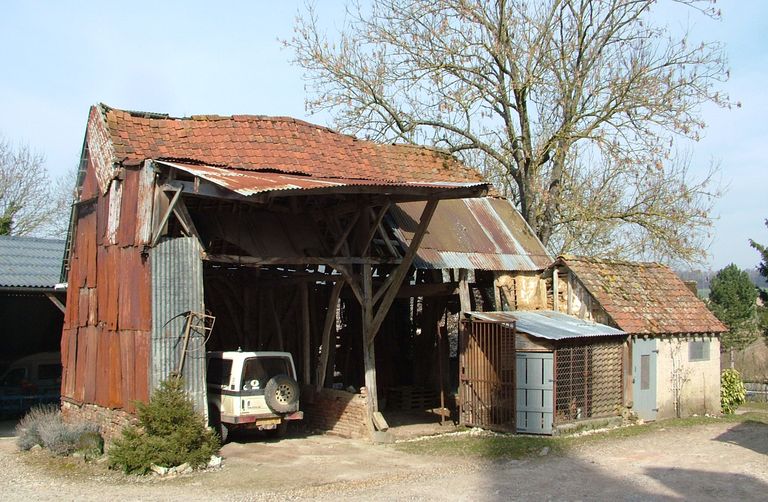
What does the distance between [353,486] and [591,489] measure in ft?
11.7

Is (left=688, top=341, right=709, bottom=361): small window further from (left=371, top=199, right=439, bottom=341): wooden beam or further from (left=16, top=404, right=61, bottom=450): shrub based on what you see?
(left=16, top=404, right=61, bottom=450): shrub

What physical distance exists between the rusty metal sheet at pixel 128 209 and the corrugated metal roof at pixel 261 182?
1.22 m

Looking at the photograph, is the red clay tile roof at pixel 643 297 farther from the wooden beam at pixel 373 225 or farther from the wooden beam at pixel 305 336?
the wooden beam at pixel 305 336

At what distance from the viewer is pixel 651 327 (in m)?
19.7

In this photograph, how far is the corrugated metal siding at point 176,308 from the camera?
543 inches

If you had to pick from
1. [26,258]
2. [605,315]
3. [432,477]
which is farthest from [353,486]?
[26,258]

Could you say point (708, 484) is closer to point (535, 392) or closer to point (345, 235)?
point (535, 392)

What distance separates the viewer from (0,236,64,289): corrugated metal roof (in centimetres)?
2022

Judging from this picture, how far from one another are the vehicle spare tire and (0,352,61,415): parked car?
9.55 meters

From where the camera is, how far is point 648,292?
21.3 metres

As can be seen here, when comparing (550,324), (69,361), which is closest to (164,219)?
(69,361)

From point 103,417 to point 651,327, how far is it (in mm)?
12848

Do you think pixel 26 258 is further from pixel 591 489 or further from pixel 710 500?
pixel 710 500

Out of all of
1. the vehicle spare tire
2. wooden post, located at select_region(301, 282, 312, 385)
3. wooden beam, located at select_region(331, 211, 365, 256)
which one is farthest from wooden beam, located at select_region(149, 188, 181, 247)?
wooden post, located at select_region(301, 282, 312, 385)
